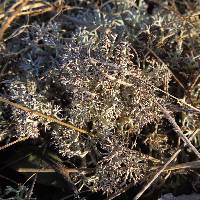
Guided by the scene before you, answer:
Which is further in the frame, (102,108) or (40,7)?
(40,7)

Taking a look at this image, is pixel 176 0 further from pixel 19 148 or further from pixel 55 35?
pixel 19 148

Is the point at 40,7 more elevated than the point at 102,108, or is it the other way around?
the point at 40,7

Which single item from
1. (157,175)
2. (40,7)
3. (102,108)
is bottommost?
(157,175)

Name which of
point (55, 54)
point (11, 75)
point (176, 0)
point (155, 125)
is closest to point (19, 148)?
point (11, 75)

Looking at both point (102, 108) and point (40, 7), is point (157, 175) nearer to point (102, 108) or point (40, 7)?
point (102, 108)

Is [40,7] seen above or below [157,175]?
above

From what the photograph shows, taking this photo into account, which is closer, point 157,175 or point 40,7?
point 157,175

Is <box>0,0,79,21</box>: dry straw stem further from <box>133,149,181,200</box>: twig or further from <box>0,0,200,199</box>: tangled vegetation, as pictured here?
<box>133,149,181,200</box>: twig

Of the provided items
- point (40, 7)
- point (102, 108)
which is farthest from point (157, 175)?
point (40, 7)

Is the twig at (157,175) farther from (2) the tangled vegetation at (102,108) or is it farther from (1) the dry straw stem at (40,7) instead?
(1) the dry straw stem at (40,7)
